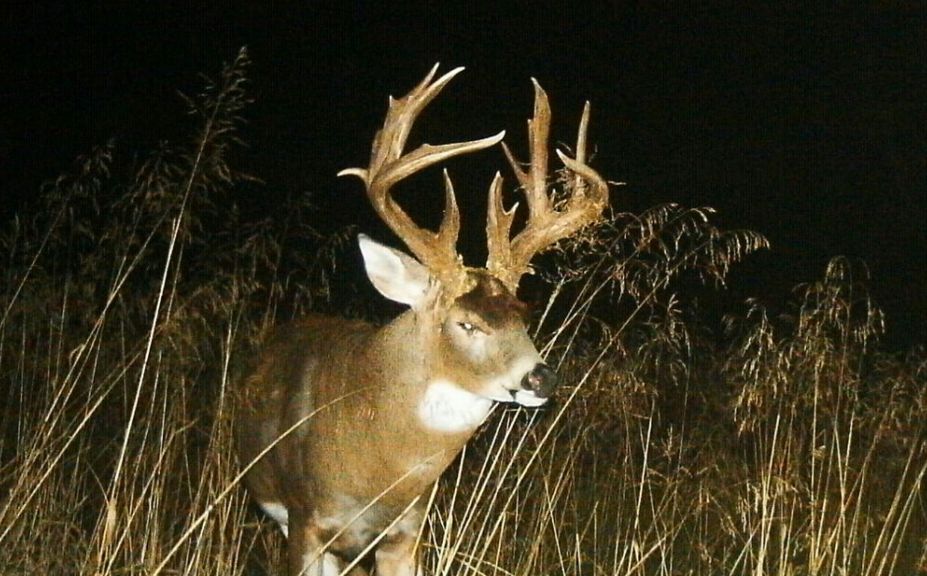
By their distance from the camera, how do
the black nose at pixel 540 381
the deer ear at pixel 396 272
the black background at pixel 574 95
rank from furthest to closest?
the black background at pixel 574 95 → the deer ear at pixel 396 272 → the black nose at pixel 540 381

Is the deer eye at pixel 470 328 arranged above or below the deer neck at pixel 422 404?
above

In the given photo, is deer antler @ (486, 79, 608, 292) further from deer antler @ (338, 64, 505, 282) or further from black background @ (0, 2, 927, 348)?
black background @ (0, 2, 927, 348)

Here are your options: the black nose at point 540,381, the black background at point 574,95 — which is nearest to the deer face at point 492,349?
the black nose at point 540,381

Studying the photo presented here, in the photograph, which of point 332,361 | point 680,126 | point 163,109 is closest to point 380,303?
point 332,361

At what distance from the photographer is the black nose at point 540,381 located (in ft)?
15.2

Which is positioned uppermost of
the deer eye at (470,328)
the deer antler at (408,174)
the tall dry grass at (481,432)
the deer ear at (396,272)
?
the deer antler at (408,174)

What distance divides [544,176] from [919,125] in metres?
37.4

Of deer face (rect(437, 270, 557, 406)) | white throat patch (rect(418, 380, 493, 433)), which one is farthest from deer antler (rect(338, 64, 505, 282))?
white throat patch (rect(418, 380, 493, 433))

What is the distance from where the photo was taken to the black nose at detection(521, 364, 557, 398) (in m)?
4.62

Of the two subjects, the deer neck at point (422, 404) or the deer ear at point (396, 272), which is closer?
the deer neck at point (422, 404)

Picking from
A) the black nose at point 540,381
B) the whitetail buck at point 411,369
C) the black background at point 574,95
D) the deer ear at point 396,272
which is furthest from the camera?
the black background at point 574,95

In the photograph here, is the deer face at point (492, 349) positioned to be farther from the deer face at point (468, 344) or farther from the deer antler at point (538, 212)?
the deer antler at point (538, 212)

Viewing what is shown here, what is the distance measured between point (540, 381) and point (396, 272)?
0.78 meters

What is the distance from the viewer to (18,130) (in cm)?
3253
